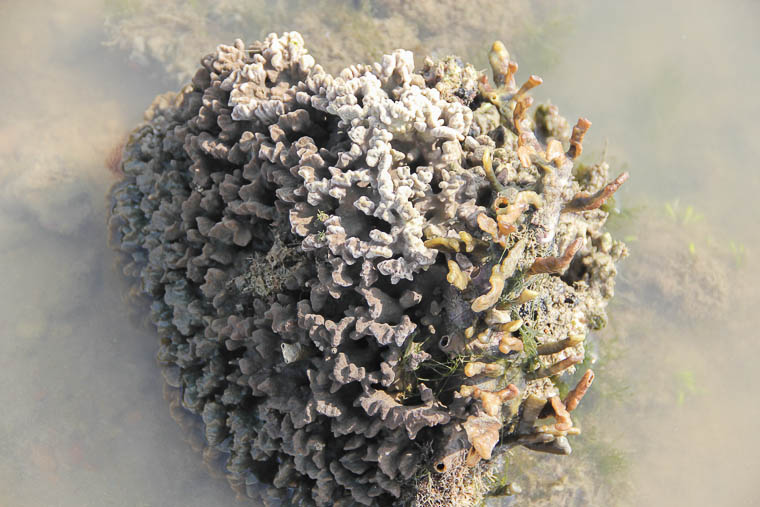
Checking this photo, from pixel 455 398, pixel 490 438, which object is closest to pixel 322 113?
pixel 455 398

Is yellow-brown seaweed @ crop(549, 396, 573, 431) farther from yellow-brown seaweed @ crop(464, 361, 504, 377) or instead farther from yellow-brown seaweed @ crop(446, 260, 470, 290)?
yellow-brown seaweed @ crop(446, 260, 470, 290)

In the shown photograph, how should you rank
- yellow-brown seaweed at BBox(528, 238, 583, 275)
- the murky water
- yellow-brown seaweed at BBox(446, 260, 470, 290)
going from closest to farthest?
1. yellow-brown seaweed at BBox(528, 238, 583, 275)
2. yellow-brown seaweed at BBox(446, 260, 470, 290)
3. the murky water

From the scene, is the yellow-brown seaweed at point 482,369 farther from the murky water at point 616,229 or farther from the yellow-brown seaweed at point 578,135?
the murky water at point 616,229

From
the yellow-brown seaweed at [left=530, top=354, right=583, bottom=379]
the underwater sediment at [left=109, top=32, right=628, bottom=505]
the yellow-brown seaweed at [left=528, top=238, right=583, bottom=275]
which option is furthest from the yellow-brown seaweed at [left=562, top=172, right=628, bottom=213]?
the yellow-brown seaweed at [left=530, top=354, right=583, bottom=379]

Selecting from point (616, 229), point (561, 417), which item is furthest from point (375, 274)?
point (616, 229)

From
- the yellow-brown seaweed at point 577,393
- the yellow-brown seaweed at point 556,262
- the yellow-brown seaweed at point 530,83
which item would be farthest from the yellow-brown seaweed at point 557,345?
the yellow-brown seaweed at point 530,83

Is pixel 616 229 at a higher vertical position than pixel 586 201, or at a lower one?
higher

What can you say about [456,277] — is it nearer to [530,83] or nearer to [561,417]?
[561,417]
